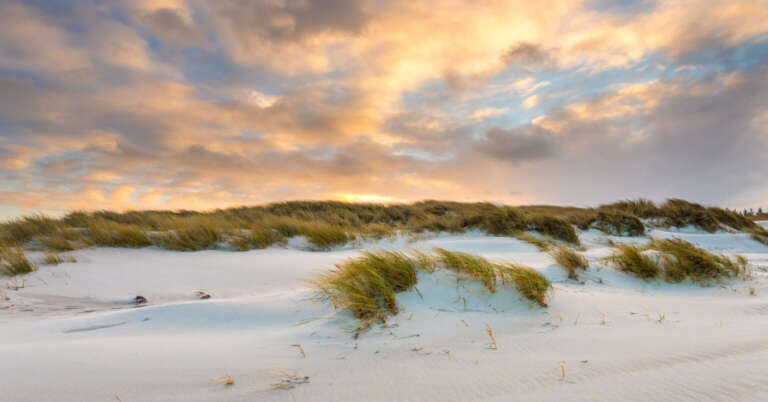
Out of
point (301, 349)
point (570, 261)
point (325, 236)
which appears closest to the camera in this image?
point (301, 349)

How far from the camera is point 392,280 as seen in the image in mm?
2865

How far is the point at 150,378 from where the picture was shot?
160cm

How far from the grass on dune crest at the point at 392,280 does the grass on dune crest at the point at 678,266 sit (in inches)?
70.3

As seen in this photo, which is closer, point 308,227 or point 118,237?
point 118,237

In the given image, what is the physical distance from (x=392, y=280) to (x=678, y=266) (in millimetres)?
3129

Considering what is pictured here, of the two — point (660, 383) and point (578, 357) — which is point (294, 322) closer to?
point (578, 357)

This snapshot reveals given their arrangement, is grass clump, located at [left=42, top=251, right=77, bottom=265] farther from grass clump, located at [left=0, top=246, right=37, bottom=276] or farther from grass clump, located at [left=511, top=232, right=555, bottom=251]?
grass clump, located at [left=511, top=232, right=555, bottom=251]

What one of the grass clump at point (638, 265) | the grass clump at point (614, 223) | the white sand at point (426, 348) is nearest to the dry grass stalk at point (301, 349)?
the white sand at point (426, 348)

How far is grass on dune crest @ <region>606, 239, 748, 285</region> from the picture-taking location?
376 centimetres

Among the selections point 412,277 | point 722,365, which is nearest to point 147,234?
point 412,277

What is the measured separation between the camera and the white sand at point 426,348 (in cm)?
142

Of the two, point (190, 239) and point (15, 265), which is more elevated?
point (190, 239)

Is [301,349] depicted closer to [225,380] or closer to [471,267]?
[225,380]

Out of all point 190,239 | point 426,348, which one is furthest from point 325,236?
point 426,348
